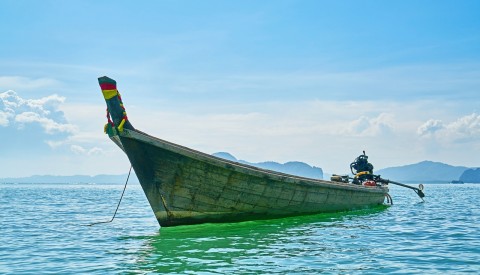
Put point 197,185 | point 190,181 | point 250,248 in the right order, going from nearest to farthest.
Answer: point 250,248
point 190,181
point 197,185

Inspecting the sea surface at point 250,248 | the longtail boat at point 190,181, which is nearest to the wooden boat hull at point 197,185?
the longtail boat at point 190,181

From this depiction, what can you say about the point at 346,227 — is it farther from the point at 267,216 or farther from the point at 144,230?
the point at 144,230

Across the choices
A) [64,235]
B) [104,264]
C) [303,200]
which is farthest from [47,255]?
[303,200]

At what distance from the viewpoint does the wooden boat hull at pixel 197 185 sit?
1435 cm

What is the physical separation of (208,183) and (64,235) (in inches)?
200

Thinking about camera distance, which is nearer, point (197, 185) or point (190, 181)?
point (190, 181)

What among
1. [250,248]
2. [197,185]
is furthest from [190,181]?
[250,248]

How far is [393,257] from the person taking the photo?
1054 centimetres

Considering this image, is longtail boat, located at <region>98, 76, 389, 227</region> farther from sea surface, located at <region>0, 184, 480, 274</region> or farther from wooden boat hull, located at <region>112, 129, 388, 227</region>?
sea surface, located at <region>0, 184, 480, 274</region>

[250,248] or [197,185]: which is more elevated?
[197,185]

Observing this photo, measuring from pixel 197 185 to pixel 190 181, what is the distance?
28 cm

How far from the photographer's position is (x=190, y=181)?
1475 cm

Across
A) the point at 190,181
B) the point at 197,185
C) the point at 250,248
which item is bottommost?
the point at 250,248

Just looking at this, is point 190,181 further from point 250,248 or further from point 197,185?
point 250,248
